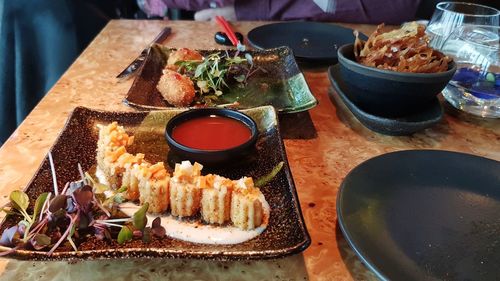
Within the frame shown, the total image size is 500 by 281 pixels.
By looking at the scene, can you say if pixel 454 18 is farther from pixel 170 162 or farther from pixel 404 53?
pixel 170 162

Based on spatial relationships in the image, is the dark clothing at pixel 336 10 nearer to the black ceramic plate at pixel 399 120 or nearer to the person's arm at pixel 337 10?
the person's arm at pixel 337 10

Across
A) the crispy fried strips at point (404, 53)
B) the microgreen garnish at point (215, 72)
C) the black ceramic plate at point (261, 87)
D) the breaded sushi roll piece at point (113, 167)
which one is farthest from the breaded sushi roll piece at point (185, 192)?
the crispy fried strips at point (404, 53)

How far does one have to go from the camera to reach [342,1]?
2432mm

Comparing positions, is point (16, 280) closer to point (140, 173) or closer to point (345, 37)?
point (140, 173)

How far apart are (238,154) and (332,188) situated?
0.84 feet

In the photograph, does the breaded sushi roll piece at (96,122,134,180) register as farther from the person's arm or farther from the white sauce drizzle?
the person's arm

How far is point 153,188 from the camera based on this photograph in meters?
0.90

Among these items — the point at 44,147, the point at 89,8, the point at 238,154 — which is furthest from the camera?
the point at 89,8

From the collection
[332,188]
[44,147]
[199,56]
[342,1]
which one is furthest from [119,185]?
[342,1]

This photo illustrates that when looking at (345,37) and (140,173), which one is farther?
(345,37)

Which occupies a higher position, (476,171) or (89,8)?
(476,171)

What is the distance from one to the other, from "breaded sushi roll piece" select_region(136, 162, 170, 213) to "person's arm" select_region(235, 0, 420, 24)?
1.79 metres

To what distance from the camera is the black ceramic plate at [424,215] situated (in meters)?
0.82

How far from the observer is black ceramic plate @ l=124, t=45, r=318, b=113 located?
56.4 inches
